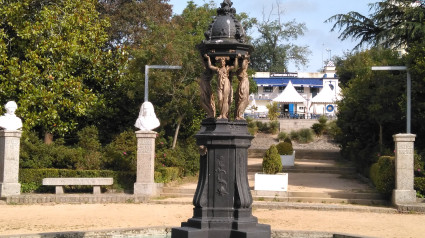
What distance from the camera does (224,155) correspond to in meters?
9.13

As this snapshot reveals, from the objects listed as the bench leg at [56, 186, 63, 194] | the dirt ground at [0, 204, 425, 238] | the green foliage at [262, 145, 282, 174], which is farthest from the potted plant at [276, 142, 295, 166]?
the bench leg at [56, 186, 63, 194]

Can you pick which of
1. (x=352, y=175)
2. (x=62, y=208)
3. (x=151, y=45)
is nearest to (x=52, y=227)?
(x=62, y=208)

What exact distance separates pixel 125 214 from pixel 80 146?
897 centimetres

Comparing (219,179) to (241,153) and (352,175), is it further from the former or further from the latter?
(352,175)

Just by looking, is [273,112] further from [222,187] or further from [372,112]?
[222,187]

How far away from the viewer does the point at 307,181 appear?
74.6ft

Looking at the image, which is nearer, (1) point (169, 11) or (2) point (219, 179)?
(2) point (219, 179)

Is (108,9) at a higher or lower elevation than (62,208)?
higher

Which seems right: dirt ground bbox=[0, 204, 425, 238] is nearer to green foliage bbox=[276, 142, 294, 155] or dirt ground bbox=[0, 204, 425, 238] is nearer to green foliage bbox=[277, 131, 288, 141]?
green foliage bbox=[276, 142, 294, 155]

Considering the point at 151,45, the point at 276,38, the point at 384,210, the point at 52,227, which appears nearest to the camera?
the point at 52,227

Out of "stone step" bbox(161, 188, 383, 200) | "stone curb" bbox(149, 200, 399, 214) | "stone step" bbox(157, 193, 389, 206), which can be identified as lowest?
"stone curb" bbox(149, 200, 399, 214)

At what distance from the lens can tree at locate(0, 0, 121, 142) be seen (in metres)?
23.4

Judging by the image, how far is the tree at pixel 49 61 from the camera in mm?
23422

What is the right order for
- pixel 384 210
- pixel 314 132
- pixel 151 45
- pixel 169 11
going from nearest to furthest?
pixel 384 210 < pixel 151 45 < pixel 169 11 < pixel 314 132
